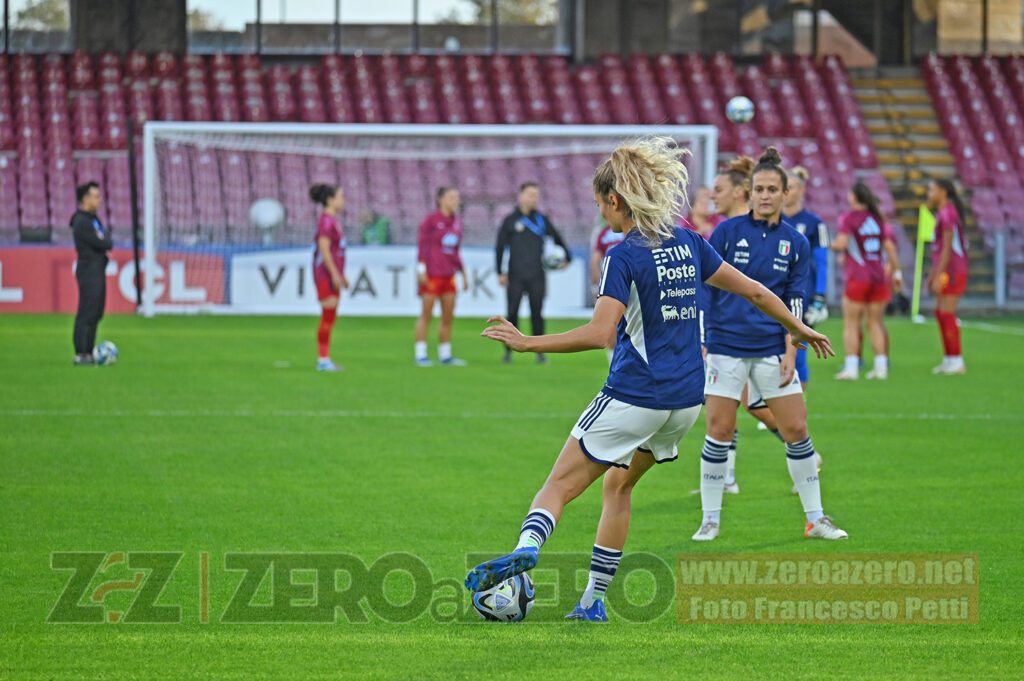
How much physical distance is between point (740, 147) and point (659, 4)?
5.35 m

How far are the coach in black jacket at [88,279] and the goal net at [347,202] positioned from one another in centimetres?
631

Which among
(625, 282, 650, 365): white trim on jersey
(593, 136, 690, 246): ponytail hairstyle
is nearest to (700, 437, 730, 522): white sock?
(625, 282, 650, 365): white trim on jersey

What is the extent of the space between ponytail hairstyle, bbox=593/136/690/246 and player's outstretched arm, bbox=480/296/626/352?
0.38m

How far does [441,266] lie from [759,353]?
9.81 m

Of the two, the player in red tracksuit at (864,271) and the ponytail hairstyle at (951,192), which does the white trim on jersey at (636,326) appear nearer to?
the player in red tracksuit at (864,271)

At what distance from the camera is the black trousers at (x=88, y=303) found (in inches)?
621

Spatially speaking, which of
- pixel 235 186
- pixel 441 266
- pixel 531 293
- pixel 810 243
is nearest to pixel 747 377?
pixel 810 243

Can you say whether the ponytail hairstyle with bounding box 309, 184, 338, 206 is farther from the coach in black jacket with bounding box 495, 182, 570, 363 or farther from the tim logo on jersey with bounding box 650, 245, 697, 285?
the tim logo on jersey with bounding box 650, 245, 697, 285

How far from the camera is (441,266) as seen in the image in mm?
16594

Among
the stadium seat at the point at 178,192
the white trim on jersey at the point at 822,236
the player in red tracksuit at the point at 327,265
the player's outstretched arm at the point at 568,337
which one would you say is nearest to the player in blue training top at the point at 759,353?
the player's outstretched arm at the point at 568,337

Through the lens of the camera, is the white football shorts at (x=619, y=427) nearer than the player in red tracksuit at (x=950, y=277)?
Yes

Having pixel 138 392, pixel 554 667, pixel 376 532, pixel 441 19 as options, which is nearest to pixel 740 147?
pixel 441 19

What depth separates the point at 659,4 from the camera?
32562mm

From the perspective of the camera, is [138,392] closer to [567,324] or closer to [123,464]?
[123,464]
